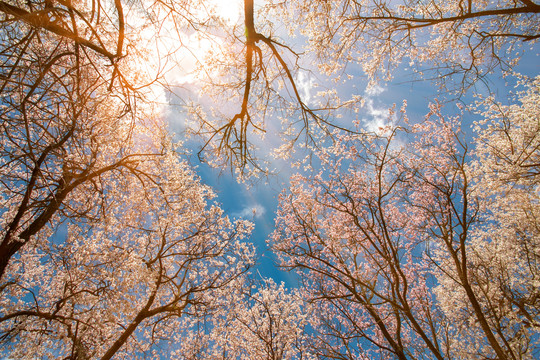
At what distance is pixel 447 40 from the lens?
482 cm

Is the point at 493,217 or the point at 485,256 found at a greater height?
the point at 493,217

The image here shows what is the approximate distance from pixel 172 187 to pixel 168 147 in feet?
12.6

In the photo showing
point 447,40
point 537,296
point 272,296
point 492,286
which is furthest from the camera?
point 272,296

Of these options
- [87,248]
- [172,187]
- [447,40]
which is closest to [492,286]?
Answer: [447,40]

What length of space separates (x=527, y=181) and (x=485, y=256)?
682 centimetres

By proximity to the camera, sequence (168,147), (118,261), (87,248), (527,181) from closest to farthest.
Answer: (168,147) → (118,261) → (527,181) → (87,248)

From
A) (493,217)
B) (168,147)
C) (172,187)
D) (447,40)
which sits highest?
(493,217)

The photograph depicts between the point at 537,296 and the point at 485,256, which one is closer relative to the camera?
the point at 537,296

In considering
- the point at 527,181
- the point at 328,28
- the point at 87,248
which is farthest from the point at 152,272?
the point at 527,181

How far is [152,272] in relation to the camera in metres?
8.99

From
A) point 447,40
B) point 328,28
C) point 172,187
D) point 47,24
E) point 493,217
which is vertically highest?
point 493,217

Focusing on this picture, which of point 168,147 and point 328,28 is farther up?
point 328,28

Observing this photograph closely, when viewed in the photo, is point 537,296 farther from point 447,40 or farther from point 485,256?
point 447,40

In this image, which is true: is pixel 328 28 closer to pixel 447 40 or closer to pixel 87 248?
pixel 447 40
